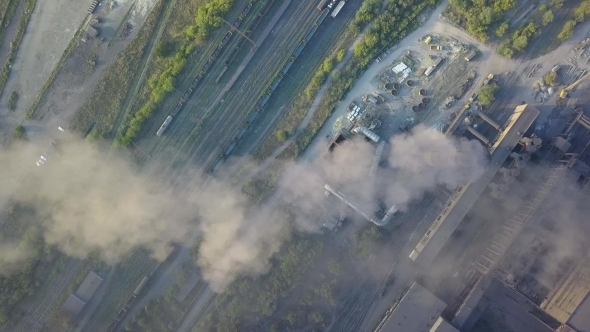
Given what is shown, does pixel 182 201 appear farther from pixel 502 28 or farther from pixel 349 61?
pixel 502 28

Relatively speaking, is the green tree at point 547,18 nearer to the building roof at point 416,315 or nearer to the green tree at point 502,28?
the green tree at point 502,28

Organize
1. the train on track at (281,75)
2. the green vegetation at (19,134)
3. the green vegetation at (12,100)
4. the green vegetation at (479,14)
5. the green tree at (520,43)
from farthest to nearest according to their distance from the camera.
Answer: the green vegetation at (12,100), the train on track at (281,75), the green vegetation at (19,134), the green vegetation at (479,14), the green tree at (520,43)

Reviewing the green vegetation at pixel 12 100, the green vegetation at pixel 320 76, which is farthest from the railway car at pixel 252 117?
the green vegetation at pixel 12 100

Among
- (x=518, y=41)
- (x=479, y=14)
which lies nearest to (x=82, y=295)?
(x=479, y=14)

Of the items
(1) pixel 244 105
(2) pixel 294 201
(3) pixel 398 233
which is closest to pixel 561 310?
(3) pixel 398 233

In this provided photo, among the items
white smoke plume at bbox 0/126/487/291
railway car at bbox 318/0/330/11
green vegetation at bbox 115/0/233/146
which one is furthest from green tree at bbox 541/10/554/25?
green vegetation at bbox 115/0/233/146

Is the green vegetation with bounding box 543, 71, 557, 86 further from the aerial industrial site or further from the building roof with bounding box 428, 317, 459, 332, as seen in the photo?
the building roof with bounding box 428, 317, 459, 332
